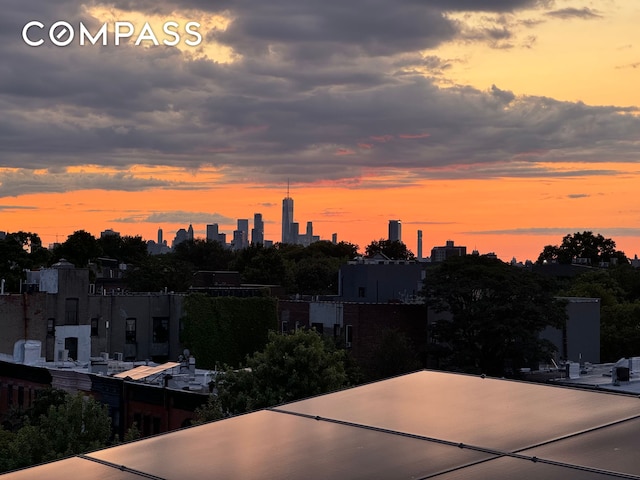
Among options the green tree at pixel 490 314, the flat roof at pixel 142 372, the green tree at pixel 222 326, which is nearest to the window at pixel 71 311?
the green tree at pixel 222 326

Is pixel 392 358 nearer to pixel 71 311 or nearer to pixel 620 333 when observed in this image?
pixel 71 311

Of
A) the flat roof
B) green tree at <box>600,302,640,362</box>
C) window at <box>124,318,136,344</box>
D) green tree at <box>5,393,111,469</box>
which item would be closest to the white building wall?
window at <box>124,318,136,344</box>

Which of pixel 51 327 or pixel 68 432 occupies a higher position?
pixel 51 327

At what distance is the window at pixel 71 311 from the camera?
253 ft

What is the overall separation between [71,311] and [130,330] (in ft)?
21.3

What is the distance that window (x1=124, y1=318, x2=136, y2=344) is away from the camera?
8262 cm

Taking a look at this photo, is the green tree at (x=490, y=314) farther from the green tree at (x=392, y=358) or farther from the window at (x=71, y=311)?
the window at (x=71, y=311)

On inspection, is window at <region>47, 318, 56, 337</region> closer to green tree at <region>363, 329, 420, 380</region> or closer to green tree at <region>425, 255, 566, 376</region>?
green tree at <region>363, 329, 420, 380</region>

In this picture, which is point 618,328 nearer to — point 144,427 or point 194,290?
point 194,290

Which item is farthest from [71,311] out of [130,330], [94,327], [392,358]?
[392,358]

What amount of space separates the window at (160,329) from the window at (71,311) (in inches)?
314

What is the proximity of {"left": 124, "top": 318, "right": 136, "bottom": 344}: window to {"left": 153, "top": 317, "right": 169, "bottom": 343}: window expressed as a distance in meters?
1.77

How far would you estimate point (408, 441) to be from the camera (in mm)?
10602

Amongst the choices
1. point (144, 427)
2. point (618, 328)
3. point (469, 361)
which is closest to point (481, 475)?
point (144, 427)
